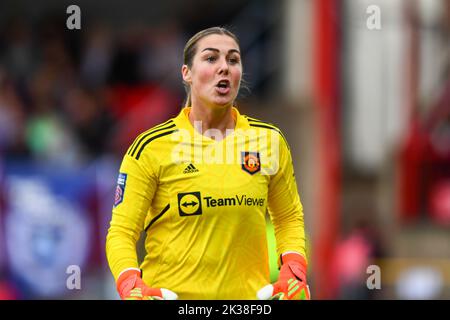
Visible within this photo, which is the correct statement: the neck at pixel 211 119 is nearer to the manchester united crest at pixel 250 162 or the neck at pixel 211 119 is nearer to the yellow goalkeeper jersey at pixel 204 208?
the yellow goalkeeper jersey at pixel 204 208

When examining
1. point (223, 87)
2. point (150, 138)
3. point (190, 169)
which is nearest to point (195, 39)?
point (223, 87)

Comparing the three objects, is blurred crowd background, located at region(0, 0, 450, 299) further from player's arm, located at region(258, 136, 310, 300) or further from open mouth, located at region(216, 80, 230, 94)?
open mouth, located at region(216, 80, 230, 94)

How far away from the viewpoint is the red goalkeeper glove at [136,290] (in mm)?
5785

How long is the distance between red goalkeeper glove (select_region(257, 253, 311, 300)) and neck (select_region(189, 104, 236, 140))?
0.77 meters

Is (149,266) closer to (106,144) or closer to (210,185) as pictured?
(210,185)

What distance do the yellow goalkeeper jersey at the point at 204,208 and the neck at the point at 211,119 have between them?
0.03 m

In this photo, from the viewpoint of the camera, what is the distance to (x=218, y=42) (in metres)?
5.94

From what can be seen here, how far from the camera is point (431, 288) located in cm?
1670

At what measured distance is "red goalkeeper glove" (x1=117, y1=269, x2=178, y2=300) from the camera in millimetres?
5785

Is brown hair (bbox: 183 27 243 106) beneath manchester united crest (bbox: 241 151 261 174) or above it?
above
